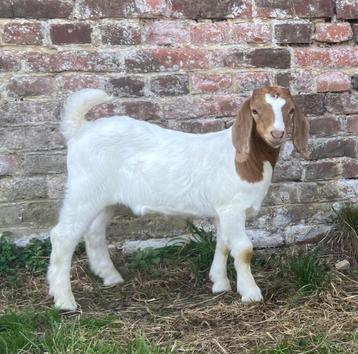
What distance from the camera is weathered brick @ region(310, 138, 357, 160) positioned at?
4.39 meters

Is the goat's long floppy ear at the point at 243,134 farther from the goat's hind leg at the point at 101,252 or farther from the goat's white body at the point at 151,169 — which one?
the goat's hind leg at the point at 101,252

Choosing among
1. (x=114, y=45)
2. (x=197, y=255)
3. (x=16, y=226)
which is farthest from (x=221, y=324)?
(x=114, y=45)

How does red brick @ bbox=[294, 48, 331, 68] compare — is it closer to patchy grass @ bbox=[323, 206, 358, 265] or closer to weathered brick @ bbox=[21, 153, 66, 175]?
patchy grass @ bbox=[323, 206, 358, 265]

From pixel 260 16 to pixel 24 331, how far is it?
2.58m

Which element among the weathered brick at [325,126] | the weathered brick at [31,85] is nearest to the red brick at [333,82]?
the weathered brick at [325,126]

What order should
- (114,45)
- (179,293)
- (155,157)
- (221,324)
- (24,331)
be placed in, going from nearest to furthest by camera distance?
(24,331) < (221,324) < (155,157) < (179,293) < (114,45)

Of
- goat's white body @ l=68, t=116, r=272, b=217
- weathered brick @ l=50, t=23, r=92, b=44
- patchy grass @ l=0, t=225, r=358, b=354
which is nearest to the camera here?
patchy grass @ l=0, t=225, r=358, b=354

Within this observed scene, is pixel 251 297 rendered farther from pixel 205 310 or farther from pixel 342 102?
pixel 342 102

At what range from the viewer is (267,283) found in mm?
3803

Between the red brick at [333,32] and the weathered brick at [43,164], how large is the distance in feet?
6.53

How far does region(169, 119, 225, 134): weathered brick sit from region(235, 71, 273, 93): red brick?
29 centimetres

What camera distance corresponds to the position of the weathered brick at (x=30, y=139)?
13.3ft

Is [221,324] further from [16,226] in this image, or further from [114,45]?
[114,45]

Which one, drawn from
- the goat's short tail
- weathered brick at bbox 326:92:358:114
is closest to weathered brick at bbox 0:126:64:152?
the goat's short tail
